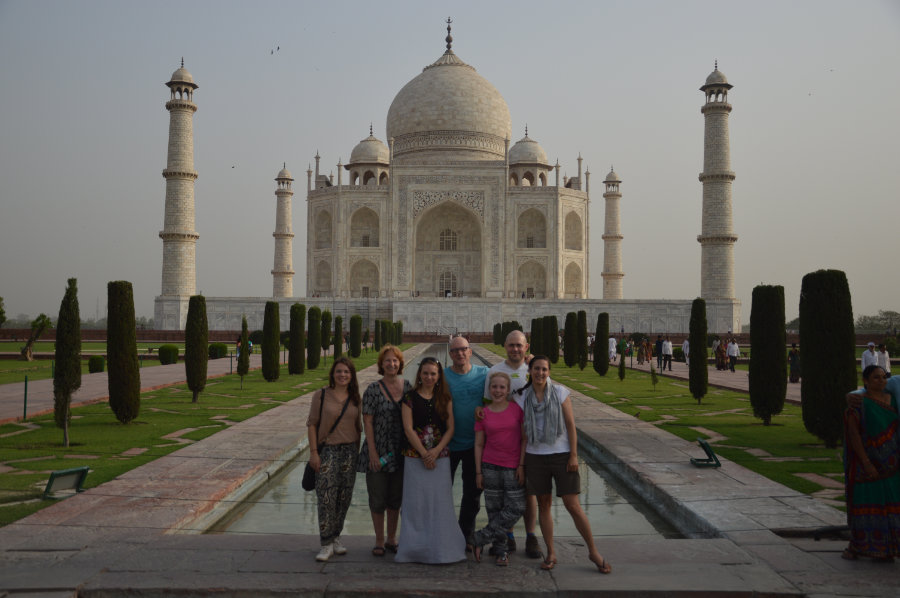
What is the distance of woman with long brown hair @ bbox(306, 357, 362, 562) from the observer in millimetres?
3234

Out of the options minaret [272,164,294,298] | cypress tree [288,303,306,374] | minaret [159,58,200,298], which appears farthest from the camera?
minaret [272,164,294,298]

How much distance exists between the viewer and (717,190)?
89.6 ft

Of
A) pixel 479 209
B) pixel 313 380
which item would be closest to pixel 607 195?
pixel 479 209

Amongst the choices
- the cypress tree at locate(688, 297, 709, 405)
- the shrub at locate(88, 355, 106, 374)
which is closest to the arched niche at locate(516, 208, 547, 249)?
the shrub at locate(88, 355, 106, 374)

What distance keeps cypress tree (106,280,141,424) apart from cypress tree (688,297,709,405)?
237 inches

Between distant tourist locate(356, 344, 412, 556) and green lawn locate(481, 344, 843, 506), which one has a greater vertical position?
distant tourist locate(356, 344, 412, 556)

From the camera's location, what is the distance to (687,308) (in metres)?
28.3

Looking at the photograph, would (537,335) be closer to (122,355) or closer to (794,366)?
(794,366)

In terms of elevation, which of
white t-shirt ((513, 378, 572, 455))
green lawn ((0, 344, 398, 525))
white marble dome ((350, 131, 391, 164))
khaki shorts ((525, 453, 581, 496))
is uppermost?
white marble dome ((350, 131, 391, 164))

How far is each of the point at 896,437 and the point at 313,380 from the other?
32.8 feet

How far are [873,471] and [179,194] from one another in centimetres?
2644

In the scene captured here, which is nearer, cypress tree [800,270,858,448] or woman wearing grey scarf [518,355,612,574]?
woman wearing grey scarf [518,355,612,574]

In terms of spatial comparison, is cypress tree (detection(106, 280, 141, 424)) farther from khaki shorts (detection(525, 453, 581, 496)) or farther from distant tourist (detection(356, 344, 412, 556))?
khaki shorts (detection(525, 453, 581, 496))

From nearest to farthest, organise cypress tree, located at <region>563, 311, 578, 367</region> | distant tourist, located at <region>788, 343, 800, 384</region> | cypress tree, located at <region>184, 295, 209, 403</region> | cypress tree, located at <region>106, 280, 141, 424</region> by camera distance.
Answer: cypress tree, located at <region>106, 280, 141, 424</region>
cypress tree, located at <region>184, 295, 209, 403</region>
distant tourist, located at <region>788, 343, 800, 384</region>
cypress tree, located at <region>563, 311, 578, 367</region>
